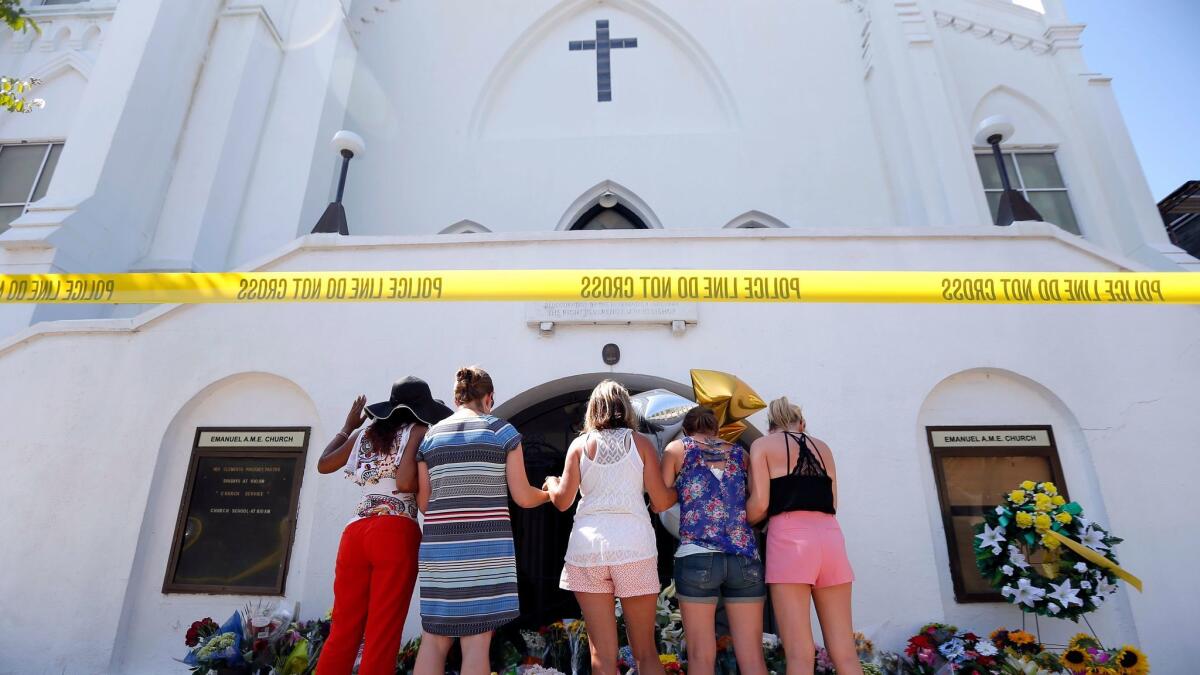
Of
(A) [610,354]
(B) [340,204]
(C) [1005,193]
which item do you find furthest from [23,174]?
(C) [1005,193]

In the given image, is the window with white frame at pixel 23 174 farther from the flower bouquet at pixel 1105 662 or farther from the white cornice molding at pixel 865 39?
the flower bouquet at pixel 1105 662

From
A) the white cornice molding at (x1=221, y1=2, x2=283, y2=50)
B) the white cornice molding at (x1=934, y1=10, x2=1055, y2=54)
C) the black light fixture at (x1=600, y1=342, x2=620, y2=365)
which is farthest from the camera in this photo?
the white cornice molding at (x1=934, y1=10, x2=1055, y2=54)

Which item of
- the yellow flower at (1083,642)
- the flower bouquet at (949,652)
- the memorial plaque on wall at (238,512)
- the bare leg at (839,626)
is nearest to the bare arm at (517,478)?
the bare leg at (839,626)

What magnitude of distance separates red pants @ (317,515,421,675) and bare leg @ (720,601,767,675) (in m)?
1.59

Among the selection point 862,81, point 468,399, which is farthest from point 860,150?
point 468,399

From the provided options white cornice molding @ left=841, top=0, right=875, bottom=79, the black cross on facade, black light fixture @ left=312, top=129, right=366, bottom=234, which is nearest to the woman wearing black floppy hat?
black light fixture @ left=312, top=129, right=366, bottom=234

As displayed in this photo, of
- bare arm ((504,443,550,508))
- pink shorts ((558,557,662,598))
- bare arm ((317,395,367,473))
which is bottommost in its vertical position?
pink shorts ((558,557,662,598))

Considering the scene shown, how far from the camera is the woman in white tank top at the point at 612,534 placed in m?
Answer: 3.43

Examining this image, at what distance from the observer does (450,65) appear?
11836mm

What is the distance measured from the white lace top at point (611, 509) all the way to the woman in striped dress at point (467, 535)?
12.5 inches

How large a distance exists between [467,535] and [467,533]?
10 mm

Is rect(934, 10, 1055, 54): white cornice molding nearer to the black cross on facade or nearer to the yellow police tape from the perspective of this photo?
the black cross on facade

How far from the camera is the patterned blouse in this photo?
3623 millimetres

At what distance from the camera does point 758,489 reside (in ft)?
12.4
